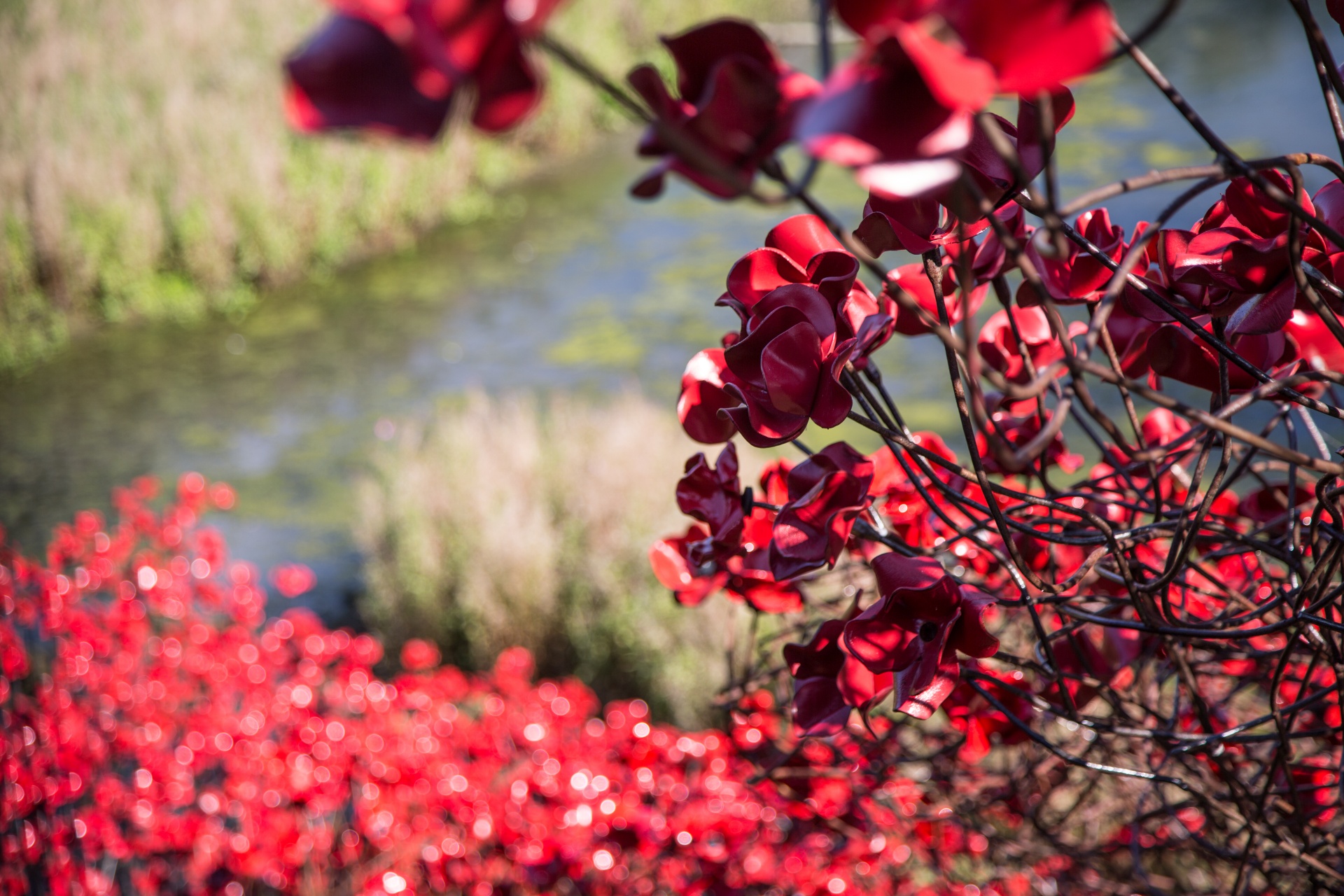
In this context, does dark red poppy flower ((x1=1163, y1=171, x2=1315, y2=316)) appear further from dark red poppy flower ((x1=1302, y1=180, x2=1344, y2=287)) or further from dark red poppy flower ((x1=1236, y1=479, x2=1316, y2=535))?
dark red poppy flower ((x1=1236, y1=479, x2=1316, y2=535))

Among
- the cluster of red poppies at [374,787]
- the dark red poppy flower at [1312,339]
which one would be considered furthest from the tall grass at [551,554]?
the dark red poppy flower at [1312,339]

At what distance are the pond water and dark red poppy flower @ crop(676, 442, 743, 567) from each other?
9.49ft

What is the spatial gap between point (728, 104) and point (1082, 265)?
0.36 meters

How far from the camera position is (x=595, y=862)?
4.84ft

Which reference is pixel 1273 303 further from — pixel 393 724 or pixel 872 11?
pixel 393 724

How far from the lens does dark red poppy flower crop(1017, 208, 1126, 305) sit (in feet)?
1.91

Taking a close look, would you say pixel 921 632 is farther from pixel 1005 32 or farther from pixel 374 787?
pixel 374 787

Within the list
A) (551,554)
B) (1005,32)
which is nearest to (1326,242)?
(1005,32)

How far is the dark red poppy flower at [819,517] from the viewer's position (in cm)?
52

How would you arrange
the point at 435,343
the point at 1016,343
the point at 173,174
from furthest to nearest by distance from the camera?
the point at 173,174
the point at 435,343
the point at 1016,343

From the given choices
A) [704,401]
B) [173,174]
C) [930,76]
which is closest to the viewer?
[930,76]

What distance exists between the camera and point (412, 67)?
27 centimetres

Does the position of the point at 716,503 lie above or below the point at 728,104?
below

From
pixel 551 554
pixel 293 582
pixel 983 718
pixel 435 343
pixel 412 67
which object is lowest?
pixel 435 343
